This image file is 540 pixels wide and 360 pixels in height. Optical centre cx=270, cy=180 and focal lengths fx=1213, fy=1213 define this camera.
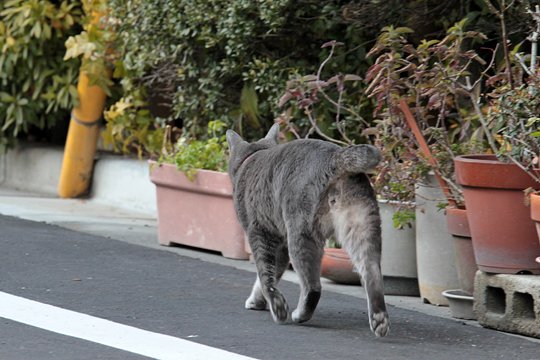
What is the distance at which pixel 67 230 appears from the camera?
951cm

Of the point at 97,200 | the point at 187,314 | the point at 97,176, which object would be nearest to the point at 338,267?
the point at 187,314

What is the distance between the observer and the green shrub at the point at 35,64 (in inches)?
447

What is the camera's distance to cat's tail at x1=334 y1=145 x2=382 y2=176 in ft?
19.7

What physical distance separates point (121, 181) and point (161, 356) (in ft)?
19.2

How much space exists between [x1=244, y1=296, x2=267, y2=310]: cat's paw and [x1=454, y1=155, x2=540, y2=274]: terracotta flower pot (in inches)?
49.6

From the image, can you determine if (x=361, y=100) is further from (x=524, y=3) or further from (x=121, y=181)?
(x=121, y=181)

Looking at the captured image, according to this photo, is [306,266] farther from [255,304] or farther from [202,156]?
[202,156]

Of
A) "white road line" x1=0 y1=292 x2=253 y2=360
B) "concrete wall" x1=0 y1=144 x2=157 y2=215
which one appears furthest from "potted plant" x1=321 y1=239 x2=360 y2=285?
"concrete wall" x1=0 y1=144 x2=157 y2=215

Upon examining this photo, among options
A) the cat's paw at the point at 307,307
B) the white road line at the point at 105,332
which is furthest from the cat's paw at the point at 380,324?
the white road line at the point at 105,332

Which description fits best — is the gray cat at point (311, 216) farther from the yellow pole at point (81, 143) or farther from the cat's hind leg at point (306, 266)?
the yellow pole at point (81, 143)

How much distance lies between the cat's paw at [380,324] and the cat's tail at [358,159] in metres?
0.72

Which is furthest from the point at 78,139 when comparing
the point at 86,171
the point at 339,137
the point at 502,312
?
the point at 502,312

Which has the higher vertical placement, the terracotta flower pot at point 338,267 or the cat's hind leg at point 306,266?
the cat's hind leg at point 306,266

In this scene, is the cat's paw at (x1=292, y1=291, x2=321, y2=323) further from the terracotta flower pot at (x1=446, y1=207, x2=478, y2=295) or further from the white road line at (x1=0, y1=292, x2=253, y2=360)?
the terracotta flower pot at (x1=446, y1=207, x2=478, y2=295)
